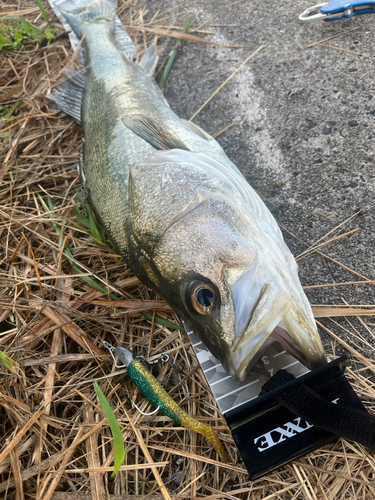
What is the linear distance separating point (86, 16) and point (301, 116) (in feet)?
8.85

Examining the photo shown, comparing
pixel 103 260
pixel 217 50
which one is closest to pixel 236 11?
pixel 217 50

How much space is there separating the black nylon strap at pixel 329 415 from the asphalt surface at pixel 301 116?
0.49m

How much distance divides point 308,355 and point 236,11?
3.40 m

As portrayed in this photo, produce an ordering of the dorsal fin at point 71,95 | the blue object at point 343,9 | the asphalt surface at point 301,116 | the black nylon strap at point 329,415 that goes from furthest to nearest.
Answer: the dorsal fin at point 71,95
the blue object at point 343,9
the asphalt surface at point 301,116
the black nylon strap at point 329,415

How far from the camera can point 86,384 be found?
7.03 ft

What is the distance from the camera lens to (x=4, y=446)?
1895 mm

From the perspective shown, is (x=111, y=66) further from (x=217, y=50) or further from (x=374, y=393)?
(x=374, y=393)

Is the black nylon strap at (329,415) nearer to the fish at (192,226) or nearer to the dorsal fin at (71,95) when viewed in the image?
the fish at (192,226)

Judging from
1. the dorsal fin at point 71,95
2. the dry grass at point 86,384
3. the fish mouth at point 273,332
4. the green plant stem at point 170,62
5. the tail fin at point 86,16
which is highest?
the tail fin at point 86,16

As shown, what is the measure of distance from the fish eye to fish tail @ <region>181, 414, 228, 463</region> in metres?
0.59

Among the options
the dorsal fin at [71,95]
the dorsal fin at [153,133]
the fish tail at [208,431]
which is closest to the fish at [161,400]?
the fish tail at [208,431]

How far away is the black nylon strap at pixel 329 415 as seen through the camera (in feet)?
4.88

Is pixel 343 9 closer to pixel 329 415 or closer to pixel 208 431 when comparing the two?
pixel 329 415

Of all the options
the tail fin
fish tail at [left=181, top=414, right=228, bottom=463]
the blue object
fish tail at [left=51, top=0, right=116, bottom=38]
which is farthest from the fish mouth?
fish tail at [left=51, top=0, right=116, bottom=38]
